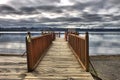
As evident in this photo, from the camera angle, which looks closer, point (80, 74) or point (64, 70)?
point (80, 74)

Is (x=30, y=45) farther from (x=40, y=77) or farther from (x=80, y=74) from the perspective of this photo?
(x=80, y=74)

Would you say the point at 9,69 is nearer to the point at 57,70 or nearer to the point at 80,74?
the point at 57,70

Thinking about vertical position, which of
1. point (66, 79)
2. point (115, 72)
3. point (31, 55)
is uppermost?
point (31, 55)

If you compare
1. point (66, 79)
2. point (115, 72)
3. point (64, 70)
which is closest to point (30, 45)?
point (64, 70)

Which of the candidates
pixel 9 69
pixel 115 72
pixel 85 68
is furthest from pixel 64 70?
pixel 115 72

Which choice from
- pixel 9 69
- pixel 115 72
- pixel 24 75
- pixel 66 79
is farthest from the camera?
pixel 115 72

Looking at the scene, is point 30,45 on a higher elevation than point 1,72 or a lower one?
higher

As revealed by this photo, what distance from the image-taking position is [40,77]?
7.23 m

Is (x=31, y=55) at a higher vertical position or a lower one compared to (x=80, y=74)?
higher

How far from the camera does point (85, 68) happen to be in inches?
328

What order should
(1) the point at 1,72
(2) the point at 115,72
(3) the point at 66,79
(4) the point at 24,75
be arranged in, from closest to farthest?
(3) the point at 66,79 < (4) the point at 24,75 < (1) the point at 1,72 < (2) the point at 115,72

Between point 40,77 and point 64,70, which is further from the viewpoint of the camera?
point 64,70

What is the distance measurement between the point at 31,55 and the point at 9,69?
3.38ft

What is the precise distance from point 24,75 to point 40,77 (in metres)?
0.69
